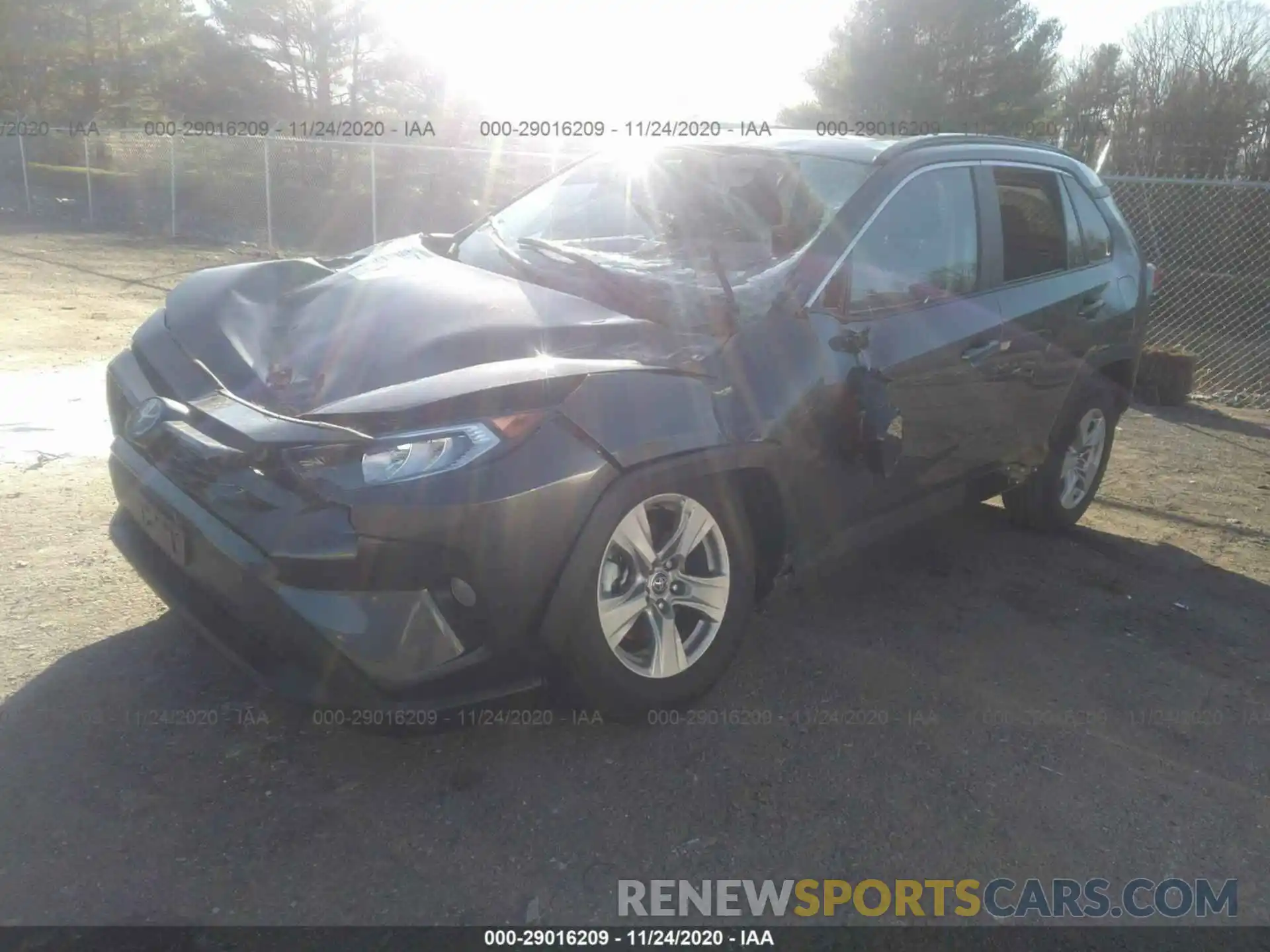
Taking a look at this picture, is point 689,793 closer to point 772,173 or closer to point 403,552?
point 403,552

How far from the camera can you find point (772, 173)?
165 inches

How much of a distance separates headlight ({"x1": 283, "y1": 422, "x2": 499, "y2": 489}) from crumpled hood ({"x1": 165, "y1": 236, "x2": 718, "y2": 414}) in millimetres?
171

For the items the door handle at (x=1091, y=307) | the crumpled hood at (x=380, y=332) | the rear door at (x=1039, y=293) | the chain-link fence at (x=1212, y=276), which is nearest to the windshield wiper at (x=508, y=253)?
the crumpled hood at (x=380, y=332)

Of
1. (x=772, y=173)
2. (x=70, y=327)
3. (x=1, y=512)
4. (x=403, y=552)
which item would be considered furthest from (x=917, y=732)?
(x=70, y=327)

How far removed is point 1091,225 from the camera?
206 inches

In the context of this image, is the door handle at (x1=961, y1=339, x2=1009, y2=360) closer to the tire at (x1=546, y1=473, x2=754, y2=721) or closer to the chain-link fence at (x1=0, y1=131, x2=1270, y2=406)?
the tire at (x1=546, y1=473, x2=754, y2=721)

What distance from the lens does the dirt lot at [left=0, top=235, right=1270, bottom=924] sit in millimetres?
2617

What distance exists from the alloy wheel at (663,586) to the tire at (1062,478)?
8.12 ft

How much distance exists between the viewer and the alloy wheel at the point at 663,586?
3.04 meters

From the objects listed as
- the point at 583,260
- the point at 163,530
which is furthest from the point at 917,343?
the point at 163,530

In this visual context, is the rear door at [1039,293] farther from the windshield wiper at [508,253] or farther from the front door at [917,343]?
the windshield wiper at [508,253]

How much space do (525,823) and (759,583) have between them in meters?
1.17

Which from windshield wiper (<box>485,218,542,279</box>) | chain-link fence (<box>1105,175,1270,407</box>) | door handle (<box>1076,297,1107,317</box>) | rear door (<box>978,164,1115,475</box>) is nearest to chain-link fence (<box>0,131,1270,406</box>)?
chain-link fence (<box>1105,175,1270,407</box>)

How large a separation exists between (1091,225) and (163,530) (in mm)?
4357
